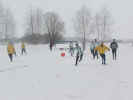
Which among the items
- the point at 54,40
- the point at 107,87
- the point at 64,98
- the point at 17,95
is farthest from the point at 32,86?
the point at 54,40

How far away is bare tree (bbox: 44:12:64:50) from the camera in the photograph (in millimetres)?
57562

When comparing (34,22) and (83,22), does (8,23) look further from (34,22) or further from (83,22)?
(83,22)

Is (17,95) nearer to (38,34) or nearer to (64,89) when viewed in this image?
(64,89)

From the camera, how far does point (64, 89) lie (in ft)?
20.9

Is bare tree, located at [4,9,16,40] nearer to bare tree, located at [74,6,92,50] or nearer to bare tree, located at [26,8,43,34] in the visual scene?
bare tree, located at [26,8,43,34]

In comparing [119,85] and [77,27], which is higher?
[77,27]

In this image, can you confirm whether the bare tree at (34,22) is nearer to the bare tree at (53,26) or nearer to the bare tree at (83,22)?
the bare tree at (53,26)

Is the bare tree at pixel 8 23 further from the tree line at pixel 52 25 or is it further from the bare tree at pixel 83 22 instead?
the bare tree at pixel 83 22

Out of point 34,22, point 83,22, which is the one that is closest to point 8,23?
point 34,22

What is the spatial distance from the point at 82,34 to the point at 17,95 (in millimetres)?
44077

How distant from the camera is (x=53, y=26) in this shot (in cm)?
5791

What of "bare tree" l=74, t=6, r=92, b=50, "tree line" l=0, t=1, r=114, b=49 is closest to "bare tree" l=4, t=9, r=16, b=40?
"tree line" l=0, t=1, r=114, b=49

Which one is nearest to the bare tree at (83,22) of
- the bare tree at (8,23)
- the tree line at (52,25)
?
the tree line at (52,25)

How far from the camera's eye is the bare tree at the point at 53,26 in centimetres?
5756
